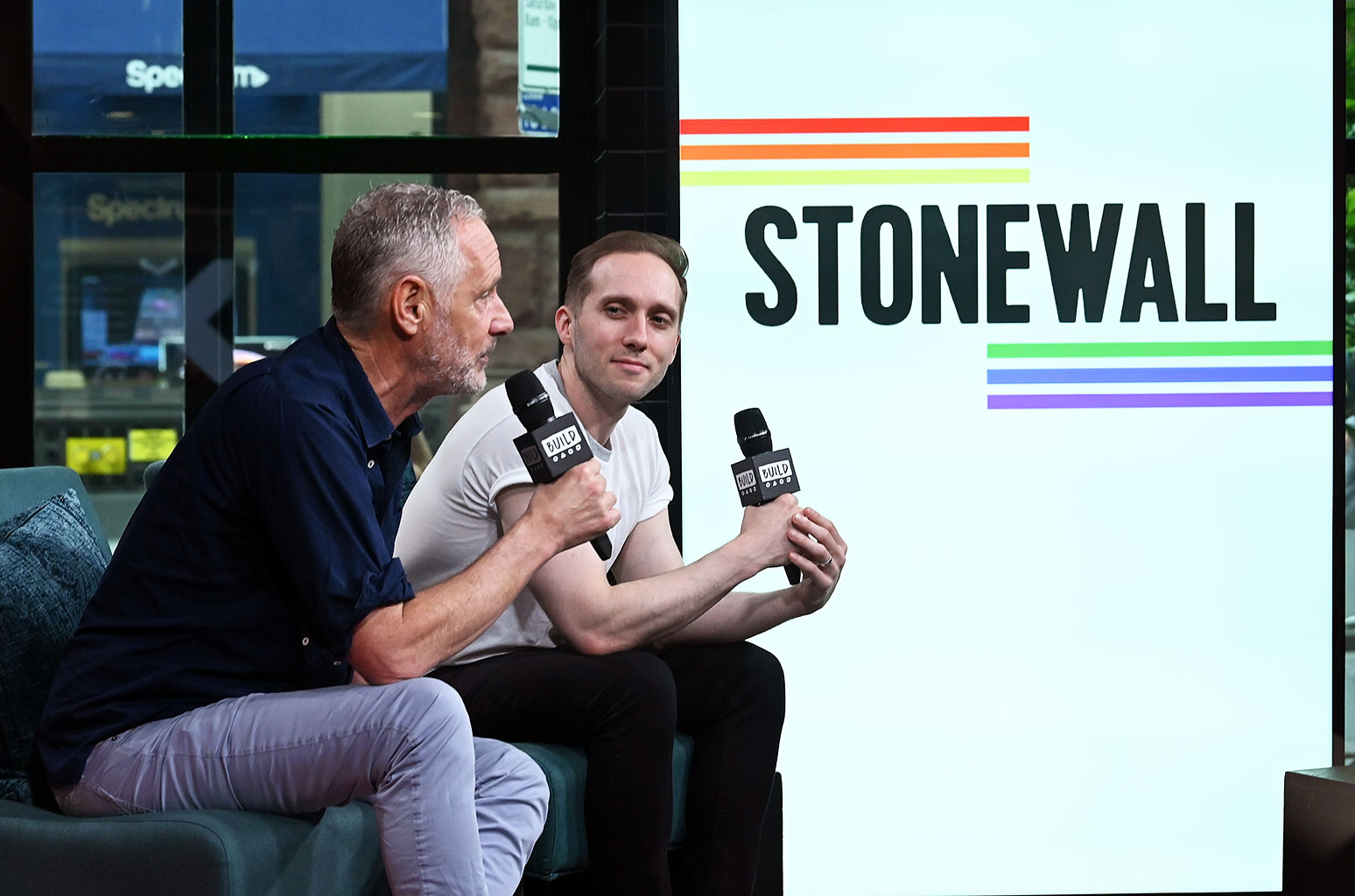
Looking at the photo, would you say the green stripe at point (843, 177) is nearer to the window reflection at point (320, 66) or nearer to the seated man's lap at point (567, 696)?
the window reflection at point (320, 66)

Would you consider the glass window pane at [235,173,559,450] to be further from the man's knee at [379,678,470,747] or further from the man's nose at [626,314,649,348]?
the man's knee at [379,678,470,747]

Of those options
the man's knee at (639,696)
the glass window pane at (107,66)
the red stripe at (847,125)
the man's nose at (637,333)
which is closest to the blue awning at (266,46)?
the glass window pane at (107,66)

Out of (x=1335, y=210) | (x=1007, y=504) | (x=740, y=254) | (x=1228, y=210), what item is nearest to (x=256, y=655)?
(x=740, y=254)

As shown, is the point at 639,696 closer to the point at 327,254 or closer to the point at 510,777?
the point at 510,777

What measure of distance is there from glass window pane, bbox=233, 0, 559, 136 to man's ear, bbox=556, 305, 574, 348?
1.01 m

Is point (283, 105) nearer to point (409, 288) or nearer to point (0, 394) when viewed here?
point (0, 394)

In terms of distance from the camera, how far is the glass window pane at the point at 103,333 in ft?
10.9

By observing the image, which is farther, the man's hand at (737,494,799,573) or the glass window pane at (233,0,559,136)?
the glass window pane at (233,0,559,136)

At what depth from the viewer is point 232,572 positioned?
5.57 ft

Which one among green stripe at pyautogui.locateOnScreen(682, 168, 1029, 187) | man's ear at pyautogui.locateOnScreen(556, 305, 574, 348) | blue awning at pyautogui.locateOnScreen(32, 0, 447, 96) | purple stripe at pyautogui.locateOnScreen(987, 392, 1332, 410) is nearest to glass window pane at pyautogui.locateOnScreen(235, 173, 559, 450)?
blue awning at pyautogui.locateOnScreen(32, 0, 447, 96)

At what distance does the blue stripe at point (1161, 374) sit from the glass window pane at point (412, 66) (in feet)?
4.17

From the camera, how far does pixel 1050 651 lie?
3.03 metres

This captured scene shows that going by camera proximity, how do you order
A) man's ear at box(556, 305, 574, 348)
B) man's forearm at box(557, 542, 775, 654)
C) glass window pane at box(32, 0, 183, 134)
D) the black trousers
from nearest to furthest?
the black trousers < man's forearm at box(557, 542, 775, 654) < man's ear at box(556, 305, 574, 348) < glass window pane at box(32, 0, 183, 134)

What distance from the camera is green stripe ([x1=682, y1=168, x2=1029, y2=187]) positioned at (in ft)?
9.73
